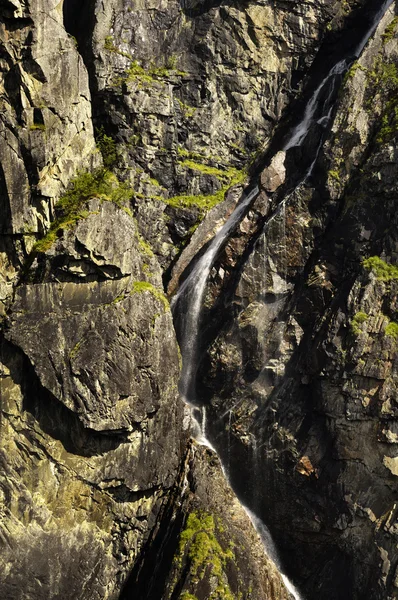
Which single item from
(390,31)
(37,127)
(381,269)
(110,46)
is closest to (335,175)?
(381,269)

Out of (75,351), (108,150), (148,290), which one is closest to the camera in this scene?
(75,351)

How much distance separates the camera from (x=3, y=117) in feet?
78.3

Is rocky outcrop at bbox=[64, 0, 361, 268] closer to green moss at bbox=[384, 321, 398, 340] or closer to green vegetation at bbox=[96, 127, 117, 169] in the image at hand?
green vegetation at bbox=[96, 127, 117, 169]

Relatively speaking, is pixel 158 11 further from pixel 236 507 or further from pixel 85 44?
pixel 236 507

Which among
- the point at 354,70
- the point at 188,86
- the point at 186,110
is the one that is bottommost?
the point at 186,110

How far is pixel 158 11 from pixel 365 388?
18.8 meters

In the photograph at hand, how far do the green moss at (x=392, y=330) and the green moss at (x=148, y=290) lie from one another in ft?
24.8

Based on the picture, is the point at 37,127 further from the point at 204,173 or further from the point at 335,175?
the point at 335,175

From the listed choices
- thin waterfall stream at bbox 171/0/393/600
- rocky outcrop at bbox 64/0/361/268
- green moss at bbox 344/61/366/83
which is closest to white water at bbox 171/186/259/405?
thin waterfall stream at bbox 171/0/393/600

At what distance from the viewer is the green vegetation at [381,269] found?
2364cm

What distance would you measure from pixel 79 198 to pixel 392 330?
38.3ft

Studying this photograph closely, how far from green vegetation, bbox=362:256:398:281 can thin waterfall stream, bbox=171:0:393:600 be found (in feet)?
15.5

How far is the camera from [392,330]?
76.8 feet

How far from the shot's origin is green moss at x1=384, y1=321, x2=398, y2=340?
23.3m
